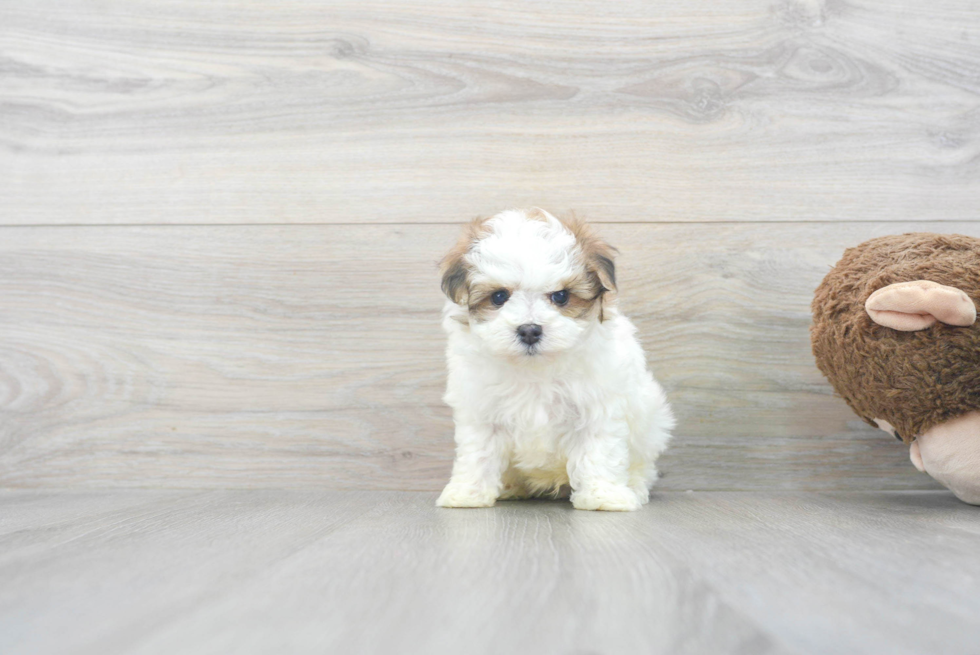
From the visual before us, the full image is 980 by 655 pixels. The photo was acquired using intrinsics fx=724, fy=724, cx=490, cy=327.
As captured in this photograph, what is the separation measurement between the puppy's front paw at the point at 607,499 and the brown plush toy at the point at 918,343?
0.46 metres

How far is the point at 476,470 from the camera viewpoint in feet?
4.54

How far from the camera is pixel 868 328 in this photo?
1.27m

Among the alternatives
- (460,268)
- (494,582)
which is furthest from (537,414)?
(494,582)

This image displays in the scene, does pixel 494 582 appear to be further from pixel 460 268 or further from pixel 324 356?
pixel 324 356

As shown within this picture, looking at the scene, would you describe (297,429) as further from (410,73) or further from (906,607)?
(906,607)

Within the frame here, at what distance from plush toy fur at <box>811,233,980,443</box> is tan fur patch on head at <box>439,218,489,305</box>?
67cm

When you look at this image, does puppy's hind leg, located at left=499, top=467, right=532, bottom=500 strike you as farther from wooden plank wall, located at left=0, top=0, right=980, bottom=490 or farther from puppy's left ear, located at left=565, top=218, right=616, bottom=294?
puppy's left ear, located at left=565, top=218, right=616, bottom=294

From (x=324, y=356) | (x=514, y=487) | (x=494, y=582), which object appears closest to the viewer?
(x=494, y=582)

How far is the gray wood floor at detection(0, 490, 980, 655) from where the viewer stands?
0.64 meters

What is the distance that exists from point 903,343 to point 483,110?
1013 millimetres

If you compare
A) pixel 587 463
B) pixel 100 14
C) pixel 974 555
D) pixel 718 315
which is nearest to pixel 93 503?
pixel 587 463

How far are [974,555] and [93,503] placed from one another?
1514 mm

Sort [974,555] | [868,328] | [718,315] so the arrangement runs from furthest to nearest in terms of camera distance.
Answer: [718,315] < [868,328] < [974,555]

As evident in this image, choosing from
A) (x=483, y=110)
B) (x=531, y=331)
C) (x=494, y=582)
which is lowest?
(x=494, y=582)
